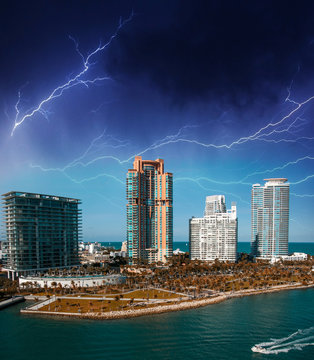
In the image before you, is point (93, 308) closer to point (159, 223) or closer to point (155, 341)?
point (155, 341)

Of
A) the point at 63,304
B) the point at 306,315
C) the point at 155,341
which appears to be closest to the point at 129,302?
the point at 63,304

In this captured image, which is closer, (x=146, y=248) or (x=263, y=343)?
(x=263, y=343)

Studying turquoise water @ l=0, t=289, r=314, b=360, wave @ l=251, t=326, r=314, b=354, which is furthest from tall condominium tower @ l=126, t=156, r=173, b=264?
wave @ l=251, t=326, r=314, b=354

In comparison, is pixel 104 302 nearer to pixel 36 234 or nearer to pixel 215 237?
pixel 36 234

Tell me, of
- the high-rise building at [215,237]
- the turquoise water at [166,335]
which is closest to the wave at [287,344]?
the turquoise water at [166,335]

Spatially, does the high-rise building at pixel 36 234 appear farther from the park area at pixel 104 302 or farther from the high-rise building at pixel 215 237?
the high-rise building at pixel 215 237

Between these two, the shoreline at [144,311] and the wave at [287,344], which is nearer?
the wave at [287,344]

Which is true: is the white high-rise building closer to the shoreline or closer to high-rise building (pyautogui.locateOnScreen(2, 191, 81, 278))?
high-rise building (pyautogui.locateOnScreen(2, 191, 81, 278))
